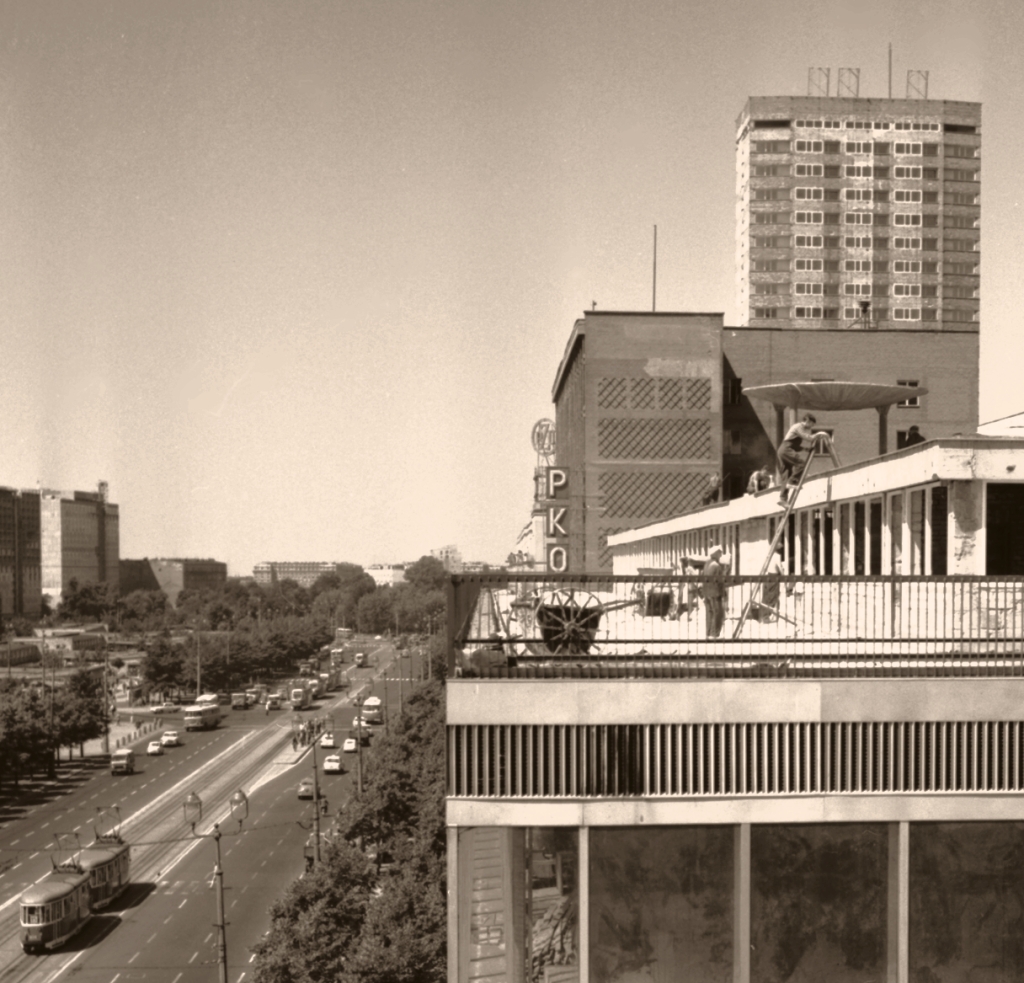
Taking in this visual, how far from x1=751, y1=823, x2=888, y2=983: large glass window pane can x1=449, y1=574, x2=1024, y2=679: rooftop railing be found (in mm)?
1760

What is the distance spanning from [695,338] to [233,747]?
54.4m

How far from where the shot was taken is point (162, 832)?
64.0 meters

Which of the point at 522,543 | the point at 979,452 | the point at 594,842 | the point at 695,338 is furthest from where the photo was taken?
the point at 522,543

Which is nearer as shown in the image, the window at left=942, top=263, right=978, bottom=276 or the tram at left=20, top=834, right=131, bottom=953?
the tram at left=20, top=834, right=131, bottom=953

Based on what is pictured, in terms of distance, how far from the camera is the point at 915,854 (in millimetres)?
12406

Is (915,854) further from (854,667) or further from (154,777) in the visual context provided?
(154,777)

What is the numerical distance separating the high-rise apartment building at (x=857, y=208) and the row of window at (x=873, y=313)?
0.08 metres

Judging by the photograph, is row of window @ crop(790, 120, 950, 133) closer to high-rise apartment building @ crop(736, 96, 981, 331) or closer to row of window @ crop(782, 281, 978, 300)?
high-rise apartment building @ crop(736, 96, 981, 331)

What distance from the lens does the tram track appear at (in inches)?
1793

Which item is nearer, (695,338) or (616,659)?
(616,659)

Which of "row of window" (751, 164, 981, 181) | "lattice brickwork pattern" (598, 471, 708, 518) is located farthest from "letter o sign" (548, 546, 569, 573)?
"row of window" (751, 164, 981, 181)

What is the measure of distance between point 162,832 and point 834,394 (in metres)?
52.0

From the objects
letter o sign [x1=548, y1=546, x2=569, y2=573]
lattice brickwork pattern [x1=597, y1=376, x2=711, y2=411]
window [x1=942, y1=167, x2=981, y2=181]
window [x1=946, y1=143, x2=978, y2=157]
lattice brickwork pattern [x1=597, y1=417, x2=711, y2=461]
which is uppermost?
window [x1=946, y1=143, x2=978, y2=157]

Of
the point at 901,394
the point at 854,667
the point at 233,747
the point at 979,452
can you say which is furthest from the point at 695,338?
the point at 233,747
